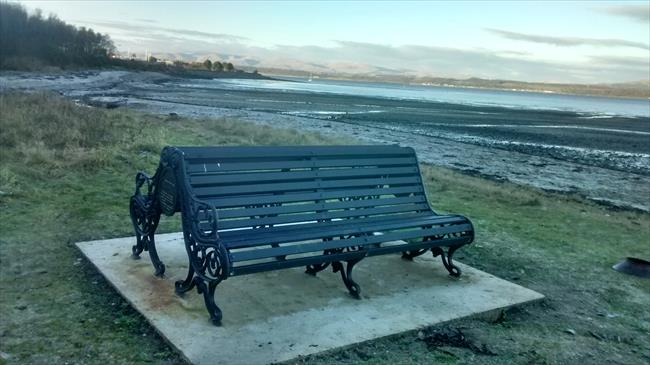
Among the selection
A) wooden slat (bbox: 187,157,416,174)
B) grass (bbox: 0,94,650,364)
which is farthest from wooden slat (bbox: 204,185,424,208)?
grass (bbox: 0,94,650,364)

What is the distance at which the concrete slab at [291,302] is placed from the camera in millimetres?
3922

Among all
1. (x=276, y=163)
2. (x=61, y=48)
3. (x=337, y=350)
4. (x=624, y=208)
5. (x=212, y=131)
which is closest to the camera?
(x=337, y=350)

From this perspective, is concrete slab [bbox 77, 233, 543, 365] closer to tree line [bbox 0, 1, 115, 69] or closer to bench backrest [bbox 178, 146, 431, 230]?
bench backrest [bbox 178, 146, 431, 230]

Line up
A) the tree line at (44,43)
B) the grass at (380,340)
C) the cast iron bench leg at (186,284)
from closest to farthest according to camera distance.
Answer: the grass at (380,340) < the cast iron bench leg at (186,284) < the tree line at (44,43)

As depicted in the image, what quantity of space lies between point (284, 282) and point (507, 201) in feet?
21.4

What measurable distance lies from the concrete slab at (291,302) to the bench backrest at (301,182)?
53 centimetres

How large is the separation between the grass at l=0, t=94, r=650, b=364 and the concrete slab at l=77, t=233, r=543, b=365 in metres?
0.11

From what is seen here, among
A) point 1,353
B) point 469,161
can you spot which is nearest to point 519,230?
point 1,353

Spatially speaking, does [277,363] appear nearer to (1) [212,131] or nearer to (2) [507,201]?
(2) [507,201]

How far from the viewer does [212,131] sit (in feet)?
59.9

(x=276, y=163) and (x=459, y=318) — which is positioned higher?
(x=276, y=163)

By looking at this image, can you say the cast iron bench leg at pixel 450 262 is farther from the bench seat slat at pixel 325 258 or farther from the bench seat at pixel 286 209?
the bench seat slat at pixel 325 258

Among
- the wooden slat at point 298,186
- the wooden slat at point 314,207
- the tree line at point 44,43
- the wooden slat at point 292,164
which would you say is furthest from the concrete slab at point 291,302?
the tree line at point 44,43

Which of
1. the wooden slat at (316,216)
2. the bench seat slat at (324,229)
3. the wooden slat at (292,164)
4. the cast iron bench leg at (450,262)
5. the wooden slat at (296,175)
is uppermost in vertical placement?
the wooden slat at (292,164)
